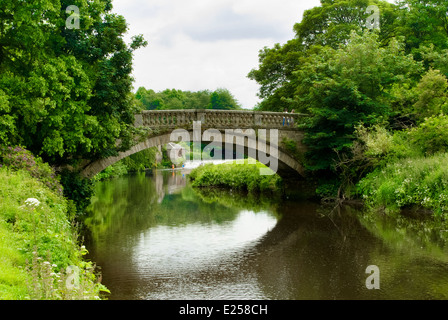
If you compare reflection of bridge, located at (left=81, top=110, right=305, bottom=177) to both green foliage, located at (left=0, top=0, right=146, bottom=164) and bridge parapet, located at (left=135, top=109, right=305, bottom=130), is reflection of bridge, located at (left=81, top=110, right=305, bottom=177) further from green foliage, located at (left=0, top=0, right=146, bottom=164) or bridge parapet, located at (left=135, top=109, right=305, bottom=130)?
green foliage, located at (left=0, top=0, right=146, bottom=164)

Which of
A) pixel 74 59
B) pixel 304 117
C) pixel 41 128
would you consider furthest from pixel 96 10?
pixel 304 117

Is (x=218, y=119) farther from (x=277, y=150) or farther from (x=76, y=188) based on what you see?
(x=76, y=188)

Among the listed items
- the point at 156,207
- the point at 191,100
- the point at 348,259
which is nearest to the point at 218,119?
the point at 156,207

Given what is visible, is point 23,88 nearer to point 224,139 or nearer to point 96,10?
point 96,10

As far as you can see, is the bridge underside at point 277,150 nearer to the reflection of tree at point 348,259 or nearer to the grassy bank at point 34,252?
the reflection of tree at point 348,259

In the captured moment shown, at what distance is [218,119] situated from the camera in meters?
20.1

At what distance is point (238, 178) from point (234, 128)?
7762 millimetres

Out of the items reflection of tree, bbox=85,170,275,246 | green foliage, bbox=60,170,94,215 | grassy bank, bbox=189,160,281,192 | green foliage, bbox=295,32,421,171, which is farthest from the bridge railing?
grassy bank, bbox=189,160,281,192

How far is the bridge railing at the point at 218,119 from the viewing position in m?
18.5

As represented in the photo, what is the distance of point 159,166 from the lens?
5584 cm

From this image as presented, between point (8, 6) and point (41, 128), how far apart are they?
3.42m

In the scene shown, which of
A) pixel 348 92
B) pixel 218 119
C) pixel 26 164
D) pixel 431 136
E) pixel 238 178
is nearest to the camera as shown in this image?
pixel 26 164

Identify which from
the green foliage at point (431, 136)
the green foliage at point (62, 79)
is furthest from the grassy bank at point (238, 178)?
the green foliage at point (62, 79)

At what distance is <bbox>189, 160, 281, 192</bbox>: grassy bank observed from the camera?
84.3 ft
